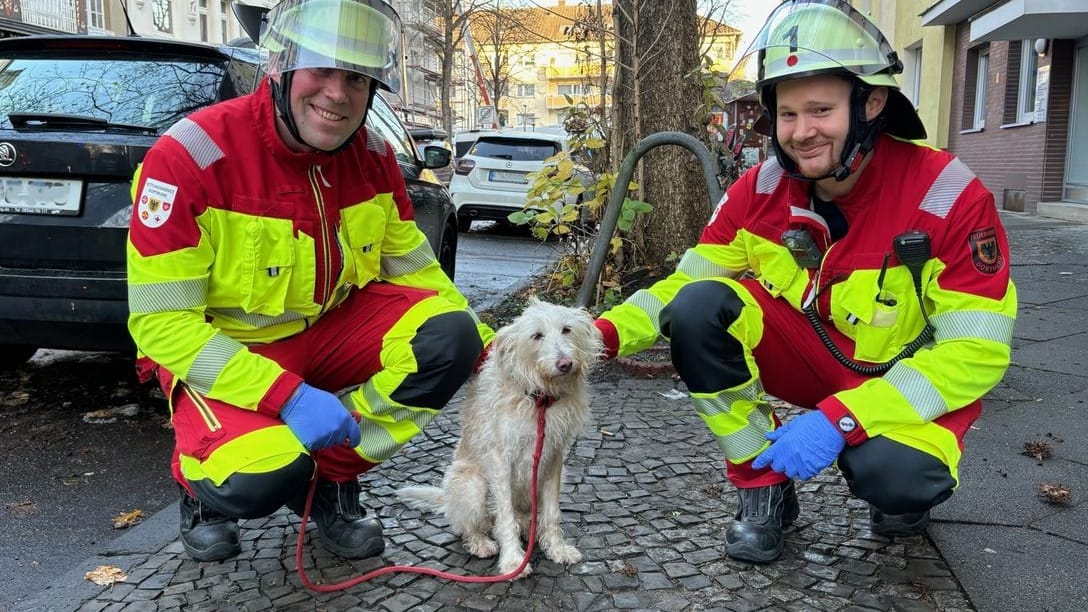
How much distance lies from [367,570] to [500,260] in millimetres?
8901

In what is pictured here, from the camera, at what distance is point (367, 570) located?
2902 millimetres

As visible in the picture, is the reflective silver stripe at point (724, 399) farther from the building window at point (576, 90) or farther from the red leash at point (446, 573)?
the building window at point (576, 90)

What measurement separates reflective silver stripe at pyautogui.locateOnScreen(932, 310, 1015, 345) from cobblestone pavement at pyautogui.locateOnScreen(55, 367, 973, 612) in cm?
88

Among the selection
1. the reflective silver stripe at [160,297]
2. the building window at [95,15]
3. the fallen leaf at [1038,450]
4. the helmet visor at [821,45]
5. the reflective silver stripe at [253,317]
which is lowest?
the fallen leaf at [1038,450]

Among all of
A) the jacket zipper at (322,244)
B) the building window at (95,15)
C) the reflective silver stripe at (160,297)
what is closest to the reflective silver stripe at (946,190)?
the jacket zipper at (322,244)

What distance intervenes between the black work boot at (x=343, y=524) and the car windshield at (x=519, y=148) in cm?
1205

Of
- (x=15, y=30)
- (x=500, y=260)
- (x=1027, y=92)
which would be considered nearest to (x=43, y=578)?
(x=500, y=260)

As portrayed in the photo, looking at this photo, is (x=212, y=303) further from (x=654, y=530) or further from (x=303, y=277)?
(x=654, y=530)

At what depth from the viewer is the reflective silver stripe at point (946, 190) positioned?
2639 mm

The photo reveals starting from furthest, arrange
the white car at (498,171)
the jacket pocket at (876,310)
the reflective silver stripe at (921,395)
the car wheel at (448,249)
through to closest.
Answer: the white car at (498,171) → the car wheel at (448,249) → the jacket pocket at (876,310) → the reflective silver stripe at (921,395)

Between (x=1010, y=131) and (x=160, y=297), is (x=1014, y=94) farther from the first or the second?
(x=160, y=297)

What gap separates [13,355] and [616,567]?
4.49 m

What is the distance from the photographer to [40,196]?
13.0ft

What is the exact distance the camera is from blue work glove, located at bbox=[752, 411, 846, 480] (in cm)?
255
